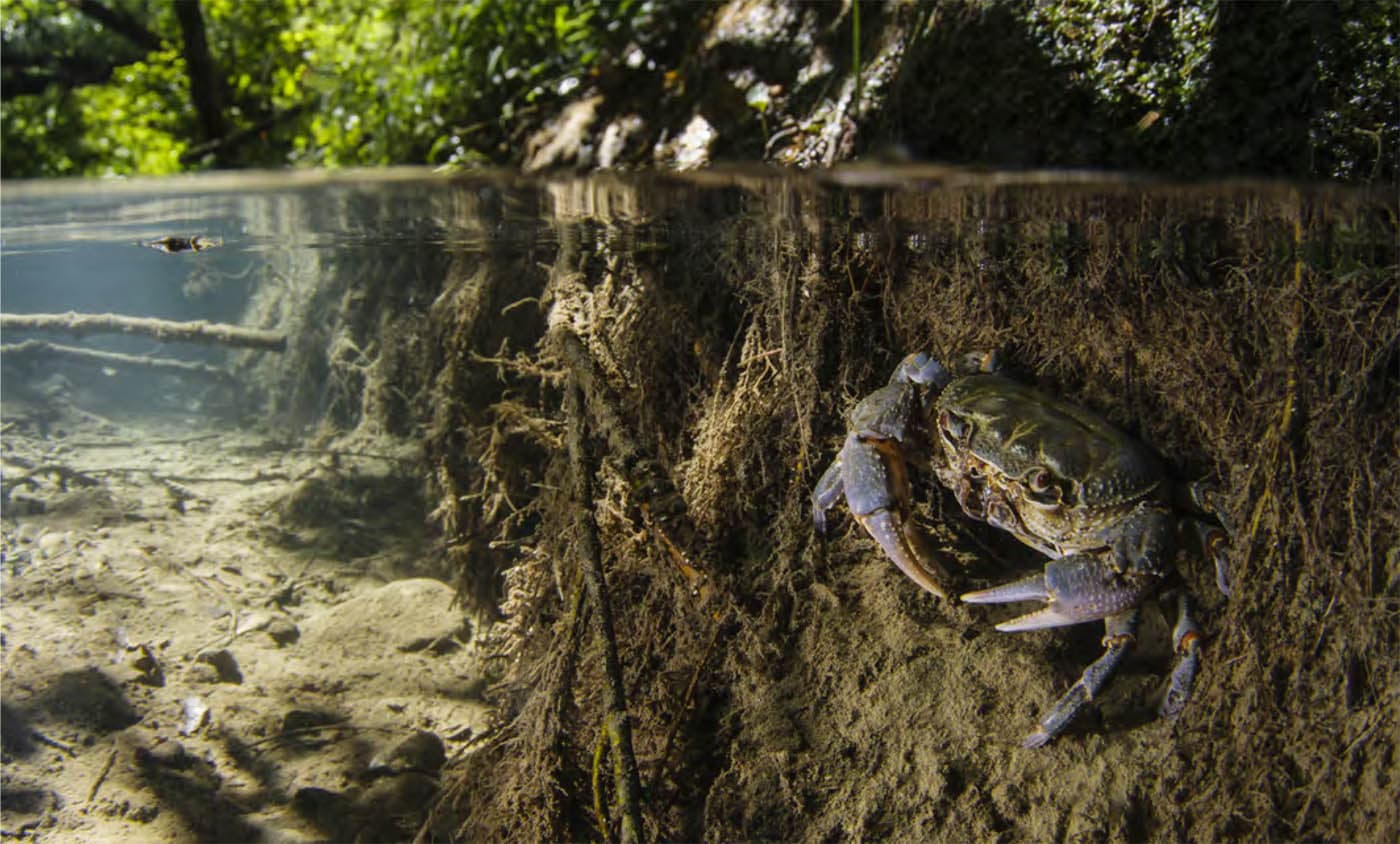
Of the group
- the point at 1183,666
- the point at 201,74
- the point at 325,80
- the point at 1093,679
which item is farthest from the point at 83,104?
the point at 1183,666

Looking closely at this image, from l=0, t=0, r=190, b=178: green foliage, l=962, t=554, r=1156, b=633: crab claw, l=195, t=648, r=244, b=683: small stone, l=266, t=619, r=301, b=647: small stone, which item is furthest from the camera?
l=0, t=0, r=190, b=178: green foliage

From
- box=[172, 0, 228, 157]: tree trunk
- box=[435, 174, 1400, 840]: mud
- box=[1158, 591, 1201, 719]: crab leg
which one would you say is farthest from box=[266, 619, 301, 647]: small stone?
box=[1158, 591, 1201, 719]: crab leg

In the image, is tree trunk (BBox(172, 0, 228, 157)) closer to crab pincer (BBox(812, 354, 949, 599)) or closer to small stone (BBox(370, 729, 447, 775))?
small stone (BBox(370, 729, 447, 775))

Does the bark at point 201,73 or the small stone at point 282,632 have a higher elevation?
the bark at point 201,73

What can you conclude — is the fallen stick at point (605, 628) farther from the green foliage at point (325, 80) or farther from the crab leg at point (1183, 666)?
the green foliage at point (325, 80)

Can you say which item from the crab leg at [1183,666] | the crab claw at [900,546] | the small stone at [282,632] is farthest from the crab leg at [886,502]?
the small stone at [282,632]

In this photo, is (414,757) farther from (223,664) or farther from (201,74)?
(201,74)
